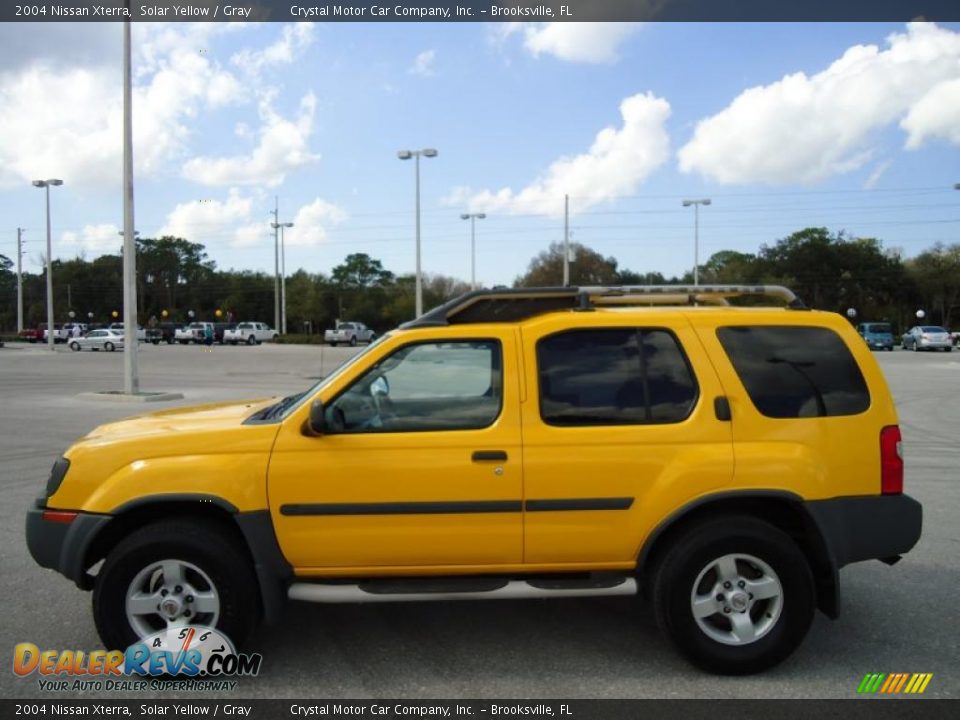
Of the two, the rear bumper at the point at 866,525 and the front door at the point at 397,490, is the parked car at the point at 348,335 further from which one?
the rear bumper at the point at 866,525

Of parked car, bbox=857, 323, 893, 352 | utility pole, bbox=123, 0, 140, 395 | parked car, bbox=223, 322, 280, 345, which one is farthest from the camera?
parked car, bbox=223, 322, 280, 345

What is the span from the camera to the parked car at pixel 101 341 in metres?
51.6

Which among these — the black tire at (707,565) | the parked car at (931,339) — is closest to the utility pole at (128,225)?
the black tire at (707,565)

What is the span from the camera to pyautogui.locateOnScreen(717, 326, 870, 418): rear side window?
405 centimetres

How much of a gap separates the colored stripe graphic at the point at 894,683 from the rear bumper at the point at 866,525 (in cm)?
55

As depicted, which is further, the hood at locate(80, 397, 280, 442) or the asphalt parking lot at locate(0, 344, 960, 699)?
the hood at locate(80, 397, 280, 442)

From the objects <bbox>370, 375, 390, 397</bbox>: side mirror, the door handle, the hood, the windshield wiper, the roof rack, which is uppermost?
the roof rack

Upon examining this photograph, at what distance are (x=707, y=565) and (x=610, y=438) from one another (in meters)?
0.78

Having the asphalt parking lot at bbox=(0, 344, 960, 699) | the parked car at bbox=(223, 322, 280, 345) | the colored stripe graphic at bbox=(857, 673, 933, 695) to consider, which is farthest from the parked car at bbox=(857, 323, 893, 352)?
the colored stripe graphic at bbox=(857, 673, 933, 695)

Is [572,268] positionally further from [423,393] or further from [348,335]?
[423,393]

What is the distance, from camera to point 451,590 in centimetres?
390

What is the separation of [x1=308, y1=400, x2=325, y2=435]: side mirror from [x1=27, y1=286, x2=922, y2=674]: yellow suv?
0.06 ft

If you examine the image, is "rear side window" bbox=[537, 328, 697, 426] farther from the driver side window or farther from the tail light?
the tail light

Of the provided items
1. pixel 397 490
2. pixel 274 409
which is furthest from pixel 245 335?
pixel 397 490
